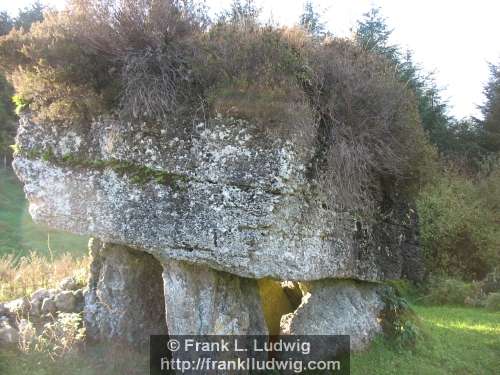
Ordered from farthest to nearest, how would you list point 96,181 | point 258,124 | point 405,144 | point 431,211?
point 431,211 → point 405,144 → point 96,181 → point 258,124

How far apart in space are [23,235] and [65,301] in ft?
45.7

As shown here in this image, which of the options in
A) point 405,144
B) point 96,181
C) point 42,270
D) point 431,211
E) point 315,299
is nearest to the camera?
point 96,181

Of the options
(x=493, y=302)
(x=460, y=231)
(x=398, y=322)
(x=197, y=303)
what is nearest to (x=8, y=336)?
(x=197, y=303)

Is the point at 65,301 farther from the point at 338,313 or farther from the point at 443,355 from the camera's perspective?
the point at 443,355

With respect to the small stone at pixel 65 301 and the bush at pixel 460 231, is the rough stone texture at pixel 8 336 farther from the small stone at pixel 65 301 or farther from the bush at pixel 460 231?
the bush at pixel 460 231

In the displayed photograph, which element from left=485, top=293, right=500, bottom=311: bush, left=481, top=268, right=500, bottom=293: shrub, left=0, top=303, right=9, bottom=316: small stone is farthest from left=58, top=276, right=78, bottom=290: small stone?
left=481, top=268, right=500, bottom=293: shrub

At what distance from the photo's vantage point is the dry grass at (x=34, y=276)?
349 inches

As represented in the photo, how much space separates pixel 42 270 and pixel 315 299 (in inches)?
273

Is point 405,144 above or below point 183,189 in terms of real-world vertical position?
above

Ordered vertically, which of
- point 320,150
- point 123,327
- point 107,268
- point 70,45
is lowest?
point 123,327

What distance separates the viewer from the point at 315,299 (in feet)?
22.9

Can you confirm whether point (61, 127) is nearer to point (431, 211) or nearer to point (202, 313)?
point (202, 313)

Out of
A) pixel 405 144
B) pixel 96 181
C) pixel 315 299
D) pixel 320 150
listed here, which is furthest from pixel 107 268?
pixel 405 144

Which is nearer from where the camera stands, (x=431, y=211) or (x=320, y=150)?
(x=320, y=150)
